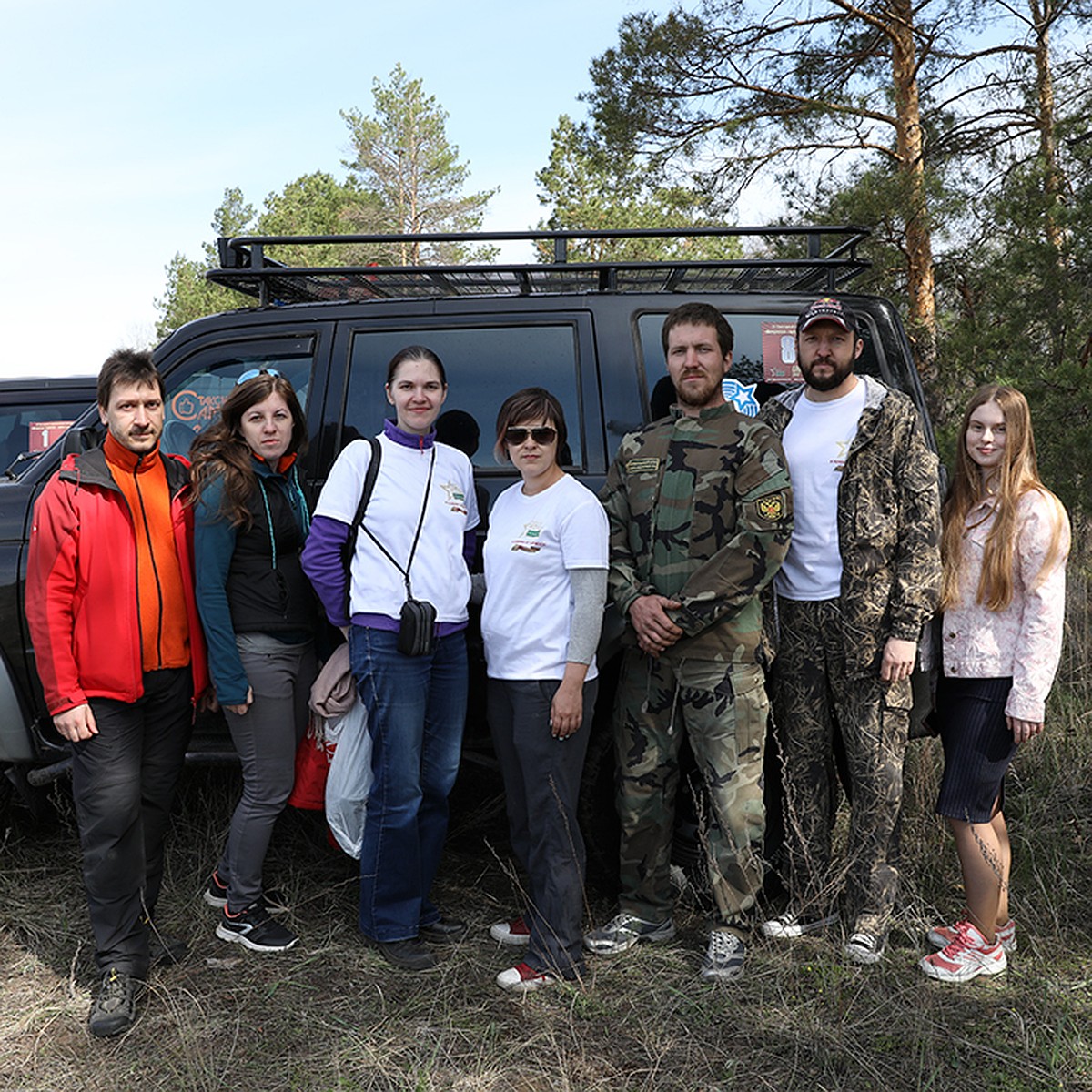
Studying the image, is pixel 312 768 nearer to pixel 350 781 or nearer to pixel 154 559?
pixel 350 781

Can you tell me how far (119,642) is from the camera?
9.52 feet

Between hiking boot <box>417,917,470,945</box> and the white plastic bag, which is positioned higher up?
the white plastic bag


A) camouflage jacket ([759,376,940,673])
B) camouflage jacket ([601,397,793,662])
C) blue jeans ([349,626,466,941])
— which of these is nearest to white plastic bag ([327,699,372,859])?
blue jeans ([349,626,466,941])

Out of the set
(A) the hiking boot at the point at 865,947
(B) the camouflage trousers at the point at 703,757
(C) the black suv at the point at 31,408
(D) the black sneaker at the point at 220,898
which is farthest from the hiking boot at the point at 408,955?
(C) the black suv at the point at 31,408

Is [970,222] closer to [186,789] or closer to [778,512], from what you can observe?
[778,512]

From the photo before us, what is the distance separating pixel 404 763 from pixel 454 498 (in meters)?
0.84

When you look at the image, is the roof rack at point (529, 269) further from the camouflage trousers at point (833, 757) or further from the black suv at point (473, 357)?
the camouflage trousers at point (833, 757)

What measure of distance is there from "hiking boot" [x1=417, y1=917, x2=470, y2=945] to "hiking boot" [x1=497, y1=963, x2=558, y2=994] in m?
0.37

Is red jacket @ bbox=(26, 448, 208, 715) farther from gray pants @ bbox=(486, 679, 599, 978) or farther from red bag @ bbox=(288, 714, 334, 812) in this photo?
gray pants @ bbox=(486, 679, 599, 978)

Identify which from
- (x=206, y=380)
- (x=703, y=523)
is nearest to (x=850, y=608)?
(x=703, y=523)

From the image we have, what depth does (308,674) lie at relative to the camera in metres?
3.31

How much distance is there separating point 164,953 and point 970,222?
25.6 feet

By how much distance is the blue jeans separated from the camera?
3.06 m

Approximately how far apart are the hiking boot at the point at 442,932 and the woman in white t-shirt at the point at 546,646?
0.35 m
